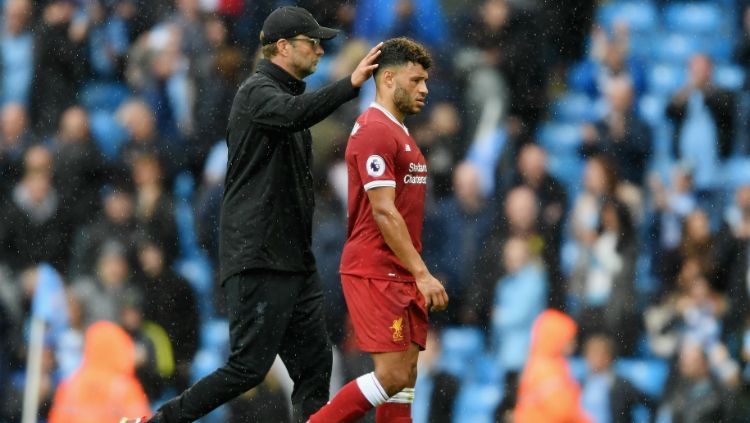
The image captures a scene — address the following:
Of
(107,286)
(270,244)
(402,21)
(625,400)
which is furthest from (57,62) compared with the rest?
(625,400)

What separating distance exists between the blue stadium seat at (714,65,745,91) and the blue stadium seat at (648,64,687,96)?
19 centimetres

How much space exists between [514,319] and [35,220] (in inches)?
114

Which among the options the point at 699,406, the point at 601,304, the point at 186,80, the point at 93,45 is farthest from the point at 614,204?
the point at 93,45

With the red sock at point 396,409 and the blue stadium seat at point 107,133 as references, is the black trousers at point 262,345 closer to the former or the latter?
the red sock at point 396,409

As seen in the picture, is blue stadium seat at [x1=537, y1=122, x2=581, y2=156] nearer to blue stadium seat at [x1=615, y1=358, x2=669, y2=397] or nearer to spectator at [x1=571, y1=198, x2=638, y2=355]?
spectator at [x1=571, y1=198, x2=638, y2=355]

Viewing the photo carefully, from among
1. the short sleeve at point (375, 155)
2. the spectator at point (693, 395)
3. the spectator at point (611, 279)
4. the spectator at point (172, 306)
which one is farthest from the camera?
the spectator at point (172, 306)

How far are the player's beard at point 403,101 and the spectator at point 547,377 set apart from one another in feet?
8.43

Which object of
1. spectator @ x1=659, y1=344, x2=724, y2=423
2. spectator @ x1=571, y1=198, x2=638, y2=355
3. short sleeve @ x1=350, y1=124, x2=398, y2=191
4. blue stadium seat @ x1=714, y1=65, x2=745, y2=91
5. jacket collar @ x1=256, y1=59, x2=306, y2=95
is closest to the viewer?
short sleeve @ x1=350, y1=124, x2=398, y2=191

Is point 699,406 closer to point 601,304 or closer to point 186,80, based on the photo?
point 601,304

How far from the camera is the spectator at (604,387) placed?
25.0 ft

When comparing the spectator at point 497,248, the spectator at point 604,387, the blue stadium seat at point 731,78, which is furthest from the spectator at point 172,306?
the blue stadium seat at point 731,78

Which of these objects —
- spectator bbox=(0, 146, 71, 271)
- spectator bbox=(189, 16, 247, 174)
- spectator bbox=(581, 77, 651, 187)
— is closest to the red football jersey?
spectator bbox=(581, 77, 651, 187)

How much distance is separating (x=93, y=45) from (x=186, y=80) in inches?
24.6

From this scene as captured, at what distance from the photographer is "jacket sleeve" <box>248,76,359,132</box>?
5.19 metres
